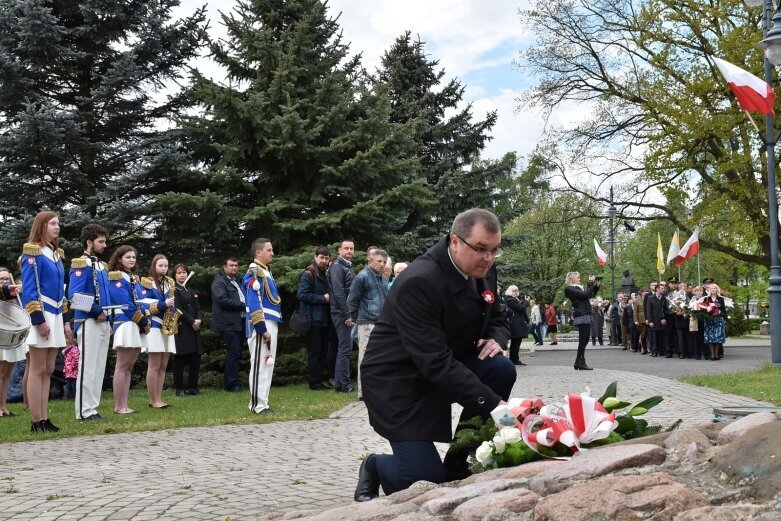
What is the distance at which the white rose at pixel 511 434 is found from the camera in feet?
12.8

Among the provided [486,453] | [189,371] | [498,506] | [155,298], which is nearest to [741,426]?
[486,453]

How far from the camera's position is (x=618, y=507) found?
2.96 m

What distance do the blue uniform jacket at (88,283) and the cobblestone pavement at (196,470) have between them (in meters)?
1.71

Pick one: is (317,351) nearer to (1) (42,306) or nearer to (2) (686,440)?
(1) (42,306)

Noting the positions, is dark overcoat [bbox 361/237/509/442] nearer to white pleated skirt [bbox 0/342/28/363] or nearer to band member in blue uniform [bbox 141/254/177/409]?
white pleated skirt [bbox 0/342/28/363]

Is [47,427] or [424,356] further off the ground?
[424,356]

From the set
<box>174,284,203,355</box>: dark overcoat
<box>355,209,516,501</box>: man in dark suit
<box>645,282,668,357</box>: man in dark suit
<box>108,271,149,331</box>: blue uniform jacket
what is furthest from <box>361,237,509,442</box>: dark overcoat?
<box>645,282,668,357</box>: man in dark suit

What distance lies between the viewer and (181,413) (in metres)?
10.2

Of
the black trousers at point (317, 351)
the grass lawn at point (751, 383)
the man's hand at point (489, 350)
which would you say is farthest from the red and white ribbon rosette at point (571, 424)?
the black trousers at point (317, 351)

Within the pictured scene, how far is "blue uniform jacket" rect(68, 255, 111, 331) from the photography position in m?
9.30

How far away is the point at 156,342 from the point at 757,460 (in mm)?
9111

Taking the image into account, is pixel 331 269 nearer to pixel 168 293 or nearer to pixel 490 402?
pixel 168 293

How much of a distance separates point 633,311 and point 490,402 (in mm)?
22806

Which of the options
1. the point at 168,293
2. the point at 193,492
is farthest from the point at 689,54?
the point at 193,492
